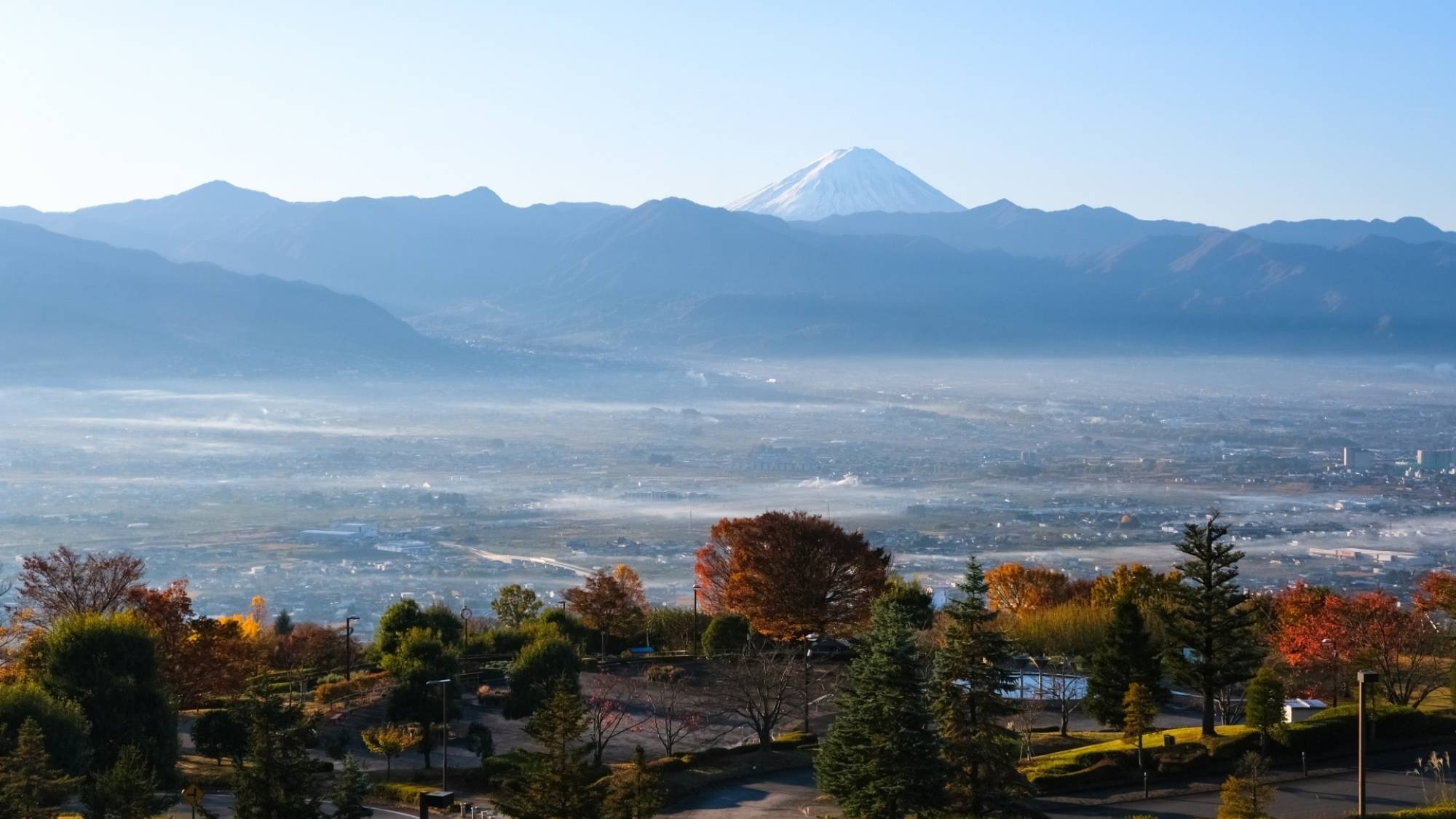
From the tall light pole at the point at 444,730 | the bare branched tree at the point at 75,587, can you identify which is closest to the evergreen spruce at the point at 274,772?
the tall light pole at the point at 444,730

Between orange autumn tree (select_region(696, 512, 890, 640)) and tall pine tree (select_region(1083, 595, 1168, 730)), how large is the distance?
10556 mm

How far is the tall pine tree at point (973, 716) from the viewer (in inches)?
835

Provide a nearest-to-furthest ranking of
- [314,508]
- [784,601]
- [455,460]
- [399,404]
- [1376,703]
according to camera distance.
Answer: [1376,703]
[784,601]
[314,508]
[455,460]
[399,404]

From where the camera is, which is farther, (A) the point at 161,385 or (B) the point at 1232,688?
(A) the point at 161,385

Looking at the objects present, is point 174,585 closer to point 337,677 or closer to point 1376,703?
point 337,677

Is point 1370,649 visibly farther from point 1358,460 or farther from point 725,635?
point 1358,460

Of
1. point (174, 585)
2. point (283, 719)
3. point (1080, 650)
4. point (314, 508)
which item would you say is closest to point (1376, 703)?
point (1080, 650)

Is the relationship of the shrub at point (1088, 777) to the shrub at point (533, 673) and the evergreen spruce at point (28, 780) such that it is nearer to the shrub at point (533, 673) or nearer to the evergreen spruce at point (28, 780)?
the shrub at point (533, 673)

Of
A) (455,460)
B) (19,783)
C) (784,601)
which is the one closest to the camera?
(19,783)

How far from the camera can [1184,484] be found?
117 metres

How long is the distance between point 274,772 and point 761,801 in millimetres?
9309

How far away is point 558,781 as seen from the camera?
18.5m

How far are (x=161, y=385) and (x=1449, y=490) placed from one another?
488 ft

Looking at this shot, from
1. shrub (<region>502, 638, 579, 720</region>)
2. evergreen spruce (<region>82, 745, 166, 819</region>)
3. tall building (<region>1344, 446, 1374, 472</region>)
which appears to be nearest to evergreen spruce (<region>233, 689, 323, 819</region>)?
evergreen spruce (<region>82, 745, 166, 819</region>)
